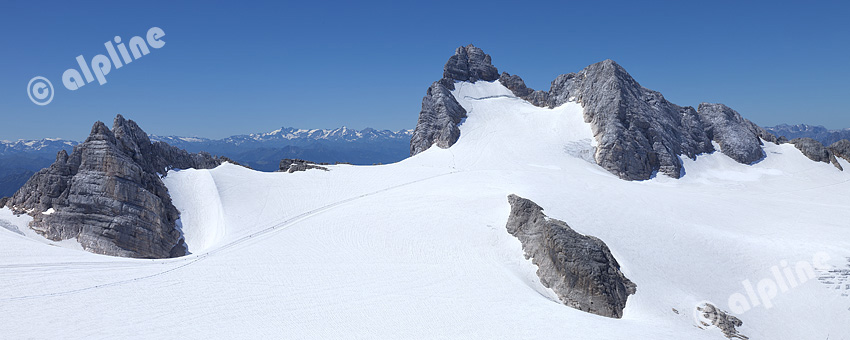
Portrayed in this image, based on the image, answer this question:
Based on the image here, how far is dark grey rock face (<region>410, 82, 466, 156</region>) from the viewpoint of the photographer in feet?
252

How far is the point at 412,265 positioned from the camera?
87.9 ft

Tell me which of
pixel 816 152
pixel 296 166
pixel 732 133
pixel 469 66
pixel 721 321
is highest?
pixel 469 66

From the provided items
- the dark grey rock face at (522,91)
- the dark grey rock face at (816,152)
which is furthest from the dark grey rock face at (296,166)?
the dark grey rock face at (816,152)

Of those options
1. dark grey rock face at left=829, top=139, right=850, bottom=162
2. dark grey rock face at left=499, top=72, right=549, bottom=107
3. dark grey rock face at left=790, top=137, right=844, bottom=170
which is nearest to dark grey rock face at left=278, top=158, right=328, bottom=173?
dark grey rock face at left=499, top=72, right=549, bottom=107

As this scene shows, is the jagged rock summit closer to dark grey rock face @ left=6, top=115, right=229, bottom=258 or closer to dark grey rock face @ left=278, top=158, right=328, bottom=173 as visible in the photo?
dark grey rock face @ left=278, top=158, right=328, bottom=173

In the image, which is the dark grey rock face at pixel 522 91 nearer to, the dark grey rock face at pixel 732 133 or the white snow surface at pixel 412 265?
the dark grey rock face at pixel 732 133

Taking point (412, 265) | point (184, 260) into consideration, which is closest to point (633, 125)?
point (412, 265)

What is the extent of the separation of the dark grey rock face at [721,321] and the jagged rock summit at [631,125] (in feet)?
130

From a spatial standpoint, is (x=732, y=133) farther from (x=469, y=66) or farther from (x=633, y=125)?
(x=469, y=66)

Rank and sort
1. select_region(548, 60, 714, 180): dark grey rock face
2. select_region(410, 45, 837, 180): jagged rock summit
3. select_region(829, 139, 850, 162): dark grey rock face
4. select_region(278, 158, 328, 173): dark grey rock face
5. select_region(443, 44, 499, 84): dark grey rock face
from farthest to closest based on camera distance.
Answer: select_region(443, 44, 499, 84): dark grey rock face, select_region(829, 139, 850, 162): dark grey rock face, select_region(410, 45, 837, 180): jagged rock summit, select_region(548, 60, 714, 180): dark grey rock face, select_region(278, 158, 328, 173): dark grey rock face

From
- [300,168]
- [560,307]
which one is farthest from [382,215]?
[300,168]

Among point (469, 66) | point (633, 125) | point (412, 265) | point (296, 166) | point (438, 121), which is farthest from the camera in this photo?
point (469, 66)

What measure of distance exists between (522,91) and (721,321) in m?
83.0

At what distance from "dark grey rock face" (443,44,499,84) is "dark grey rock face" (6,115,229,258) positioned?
72142 millimetres
